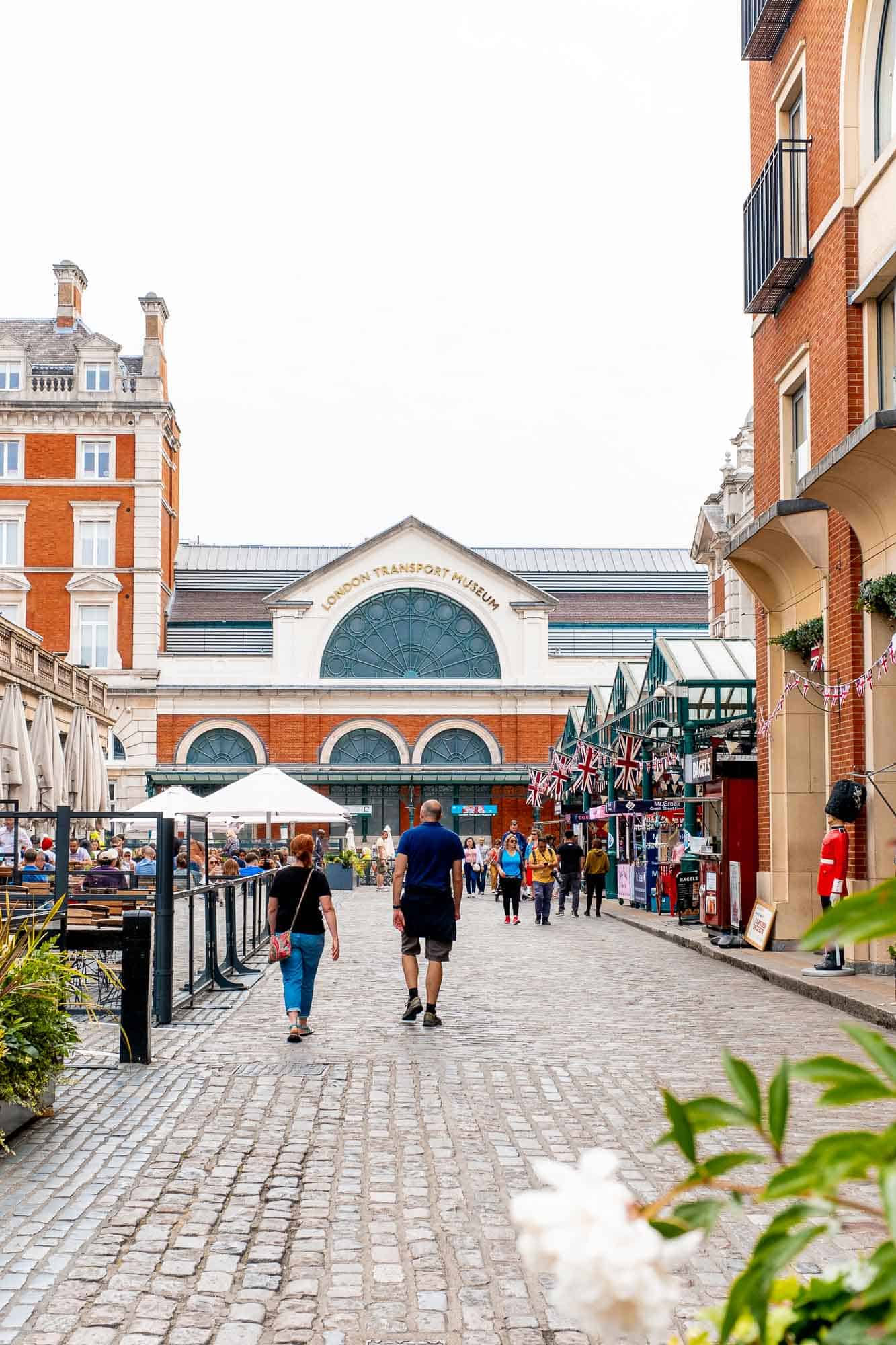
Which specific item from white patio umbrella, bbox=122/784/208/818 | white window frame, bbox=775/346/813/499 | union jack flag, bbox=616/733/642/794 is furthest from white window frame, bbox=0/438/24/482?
white window frame, bbox=775/346/813/499

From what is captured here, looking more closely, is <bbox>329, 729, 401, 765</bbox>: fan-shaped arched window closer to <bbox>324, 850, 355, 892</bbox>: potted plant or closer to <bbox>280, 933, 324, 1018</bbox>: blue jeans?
<bbox>324, 850, 355, 892</bbox>: potted plant

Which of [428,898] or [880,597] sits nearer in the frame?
[428,898]

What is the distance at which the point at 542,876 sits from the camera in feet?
85.6

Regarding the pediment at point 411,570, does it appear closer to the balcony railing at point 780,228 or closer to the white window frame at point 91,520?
the white window frame at point 91,520

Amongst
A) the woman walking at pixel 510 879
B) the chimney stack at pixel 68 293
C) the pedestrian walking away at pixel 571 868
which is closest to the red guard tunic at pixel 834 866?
the woman walking at pixel 510 879

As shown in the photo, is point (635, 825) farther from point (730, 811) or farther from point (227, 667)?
point (227, 667)

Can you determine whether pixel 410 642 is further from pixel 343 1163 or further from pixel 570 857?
pixel 343 1163

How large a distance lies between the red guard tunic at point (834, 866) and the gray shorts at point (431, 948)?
4.70 metres

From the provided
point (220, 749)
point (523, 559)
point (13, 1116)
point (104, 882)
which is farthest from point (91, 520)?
point (13, 1116)

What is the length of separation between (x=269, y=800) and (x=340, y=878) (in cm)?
1877

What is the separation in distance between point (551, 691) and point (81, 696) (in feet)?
71.9

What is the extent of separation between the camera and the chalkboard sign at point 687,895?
81.1 feet

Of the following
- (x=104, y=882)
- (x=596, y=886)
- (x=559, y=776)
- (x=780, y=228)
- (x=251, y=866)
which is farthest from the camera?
(x=559, y=776)

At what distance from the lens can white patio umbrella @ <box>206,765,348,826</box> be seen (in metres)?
23.9
